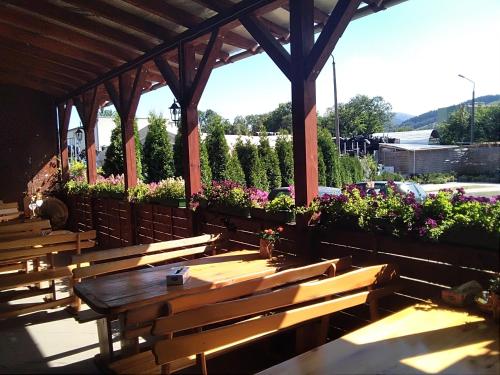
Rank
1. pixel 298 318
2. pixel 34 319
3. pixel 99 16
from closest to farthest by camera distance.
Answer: pixel 298 318 < pixel 34 319 < pixel 99 16

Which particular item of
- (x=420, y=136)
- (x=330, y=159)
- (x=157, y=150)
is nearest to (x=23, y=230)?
(x=157, y=150)

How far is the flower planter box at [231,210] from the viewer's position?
14.1 feet

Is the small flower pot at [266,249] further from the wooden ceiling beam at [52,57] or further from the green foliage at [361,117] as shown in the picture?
the green foliage at [361,117]

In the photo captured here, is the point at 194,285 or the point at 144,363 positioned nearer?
the point at 144,363

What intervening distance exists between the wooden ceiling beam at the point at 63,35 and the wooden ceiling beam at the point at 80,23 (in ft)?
0.50

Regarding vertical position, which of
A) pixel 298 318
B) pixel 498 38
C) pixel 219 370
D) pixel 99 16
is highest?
pixel 99 16

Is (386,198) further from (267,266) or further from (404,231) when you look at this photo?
(267,266)

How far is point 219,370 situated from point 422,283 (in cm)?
158

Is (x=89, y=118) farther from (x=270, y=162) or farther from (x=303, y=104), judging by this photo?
(x=303, y=104)

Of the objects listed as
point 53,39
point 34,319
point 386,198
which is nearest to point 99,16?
point 53,39

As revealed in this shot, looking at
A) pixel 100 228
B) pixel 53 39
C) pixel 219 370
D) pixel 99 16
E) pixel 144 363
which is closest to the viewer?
pixel 144 363

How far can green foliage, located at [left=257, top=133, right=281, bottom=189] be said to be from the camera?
12445 mm

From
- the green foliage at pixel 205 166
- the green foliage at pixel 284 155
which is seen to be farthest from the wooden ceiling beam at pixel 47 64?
the green foliage at pixel 284 155

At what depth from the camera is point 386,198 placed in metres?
3.06
